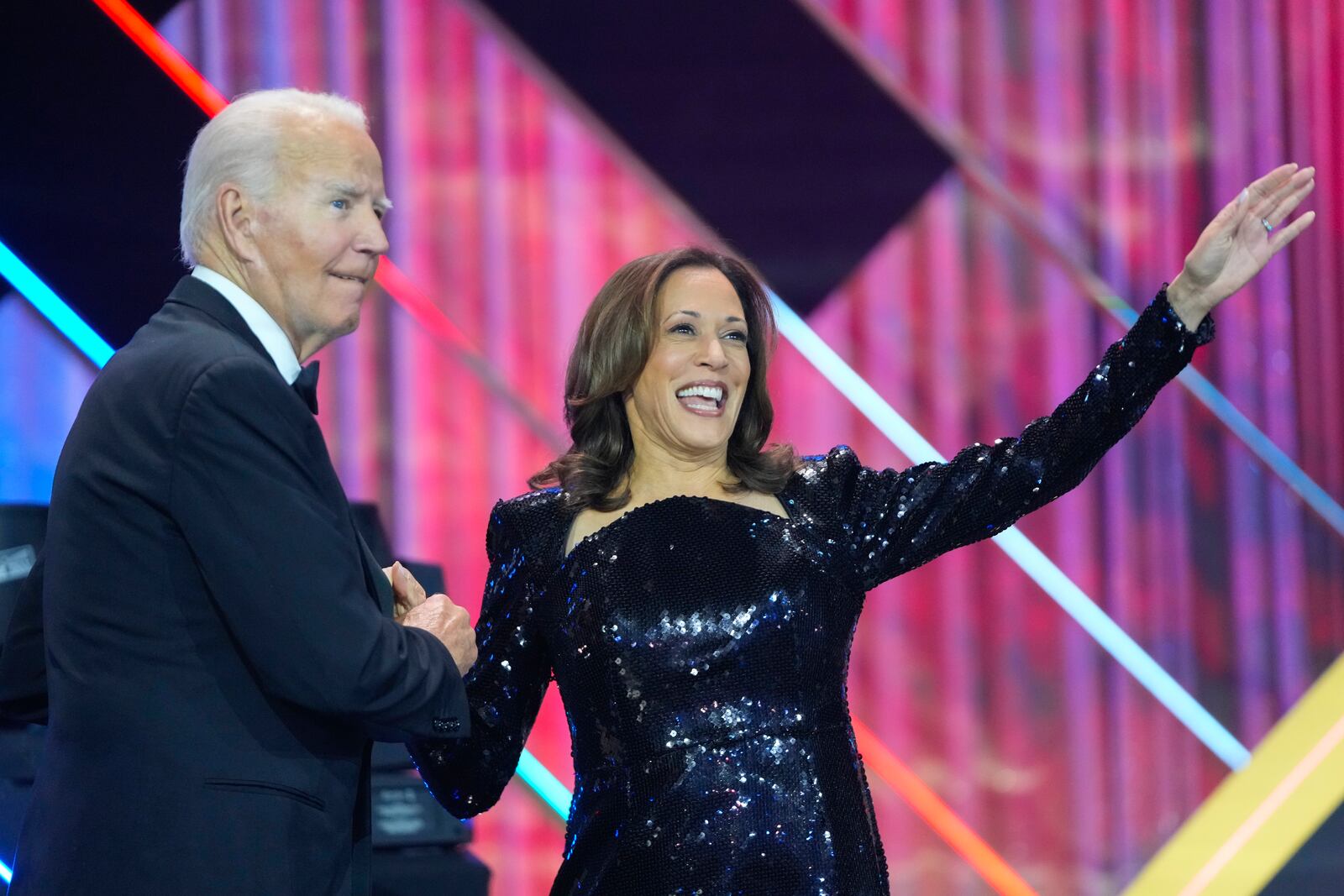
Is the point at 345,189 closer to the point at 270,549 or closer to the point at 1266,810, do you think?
the point at 270,549

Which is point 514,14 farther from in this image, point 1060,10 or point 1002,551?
point 1002,551

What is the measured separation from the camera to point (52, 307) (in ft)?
10.2

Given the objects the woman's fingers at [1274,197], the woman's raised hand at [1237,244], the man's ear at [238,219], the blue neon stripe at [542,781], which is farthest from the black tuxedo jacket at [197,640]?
the blue neon stripe at [542,781]

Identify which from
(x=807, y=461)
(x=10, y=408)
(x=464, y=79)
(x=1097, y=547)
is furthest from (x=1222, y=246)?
(x=10, y=408)

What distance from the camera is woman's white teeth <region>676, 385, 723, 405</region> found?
1.92 meters

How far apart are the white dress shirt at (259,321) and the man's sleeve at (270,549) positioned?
0.12m

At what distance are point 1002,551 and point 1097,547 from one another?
0.22m

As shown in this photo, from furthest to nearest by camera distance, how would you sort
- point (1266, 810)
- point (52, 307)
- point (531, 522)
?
point (1266, 810) < point (52, 307) < point (531, 522)

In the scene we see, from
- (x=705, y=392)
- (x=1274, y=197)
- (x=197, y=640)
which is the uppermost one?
(x=1274, y=197)

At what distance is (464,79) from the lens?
3.24m


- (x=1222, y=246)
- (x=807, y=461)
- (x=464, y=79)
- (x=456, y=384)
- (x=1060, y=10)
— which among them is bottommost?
(x=456, y=384)

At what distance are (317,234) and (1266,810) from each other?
2707 millimetres

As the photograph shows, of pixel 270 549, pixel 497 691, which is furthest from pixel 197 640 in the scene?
pixel 497 691

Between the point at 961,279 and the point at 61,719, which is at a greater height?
the point at 961,279
